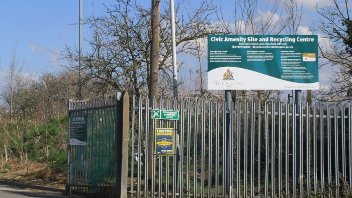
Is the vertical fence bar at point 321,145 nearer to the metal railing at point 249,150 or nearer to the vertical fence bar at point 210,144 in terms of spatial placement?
the metal railing at point 249,150

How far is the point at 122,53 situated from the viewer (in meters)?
18.9

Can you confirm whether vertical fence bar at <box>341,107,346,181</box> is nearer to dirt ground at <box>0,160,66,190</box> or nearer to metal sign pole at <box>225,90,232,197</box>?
metal sign pole at <box>225,90,232,197</box>

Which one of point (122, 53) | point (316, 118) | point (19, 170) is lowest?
point (19, 170)

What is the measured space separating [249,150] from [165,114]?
2.21 m

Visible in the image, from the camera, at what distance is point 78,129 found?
14.8 meters

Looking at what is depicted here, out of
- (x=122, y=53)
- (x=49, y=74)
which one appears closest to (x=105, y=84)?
(x=122, y=53)

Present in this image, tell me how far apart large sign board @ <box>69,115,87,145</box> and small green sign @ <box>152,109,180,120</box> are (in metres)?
2.56

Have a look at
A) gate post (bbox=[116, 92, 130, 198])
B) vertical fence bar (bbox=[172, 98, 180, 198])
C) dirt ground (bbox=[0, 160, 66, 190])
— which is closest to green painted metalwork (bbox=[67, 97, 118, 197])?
gate post (bbox=[116, 92, 130, 198])

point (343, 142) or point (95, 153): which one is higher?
point (343, 142)

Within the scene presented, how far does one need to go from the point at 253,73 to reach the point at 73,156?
18.1 ft

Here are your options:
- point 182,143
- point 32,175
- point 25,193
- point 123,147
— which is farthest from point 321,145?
point 32,175

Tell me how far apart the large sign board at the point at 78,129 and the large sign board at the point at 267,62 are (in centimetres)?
368

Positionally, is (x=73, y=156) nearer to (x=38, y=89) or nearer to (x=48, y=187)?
(x=48, y=187)

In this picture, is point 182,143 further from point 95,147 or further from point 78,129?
point 78,129
